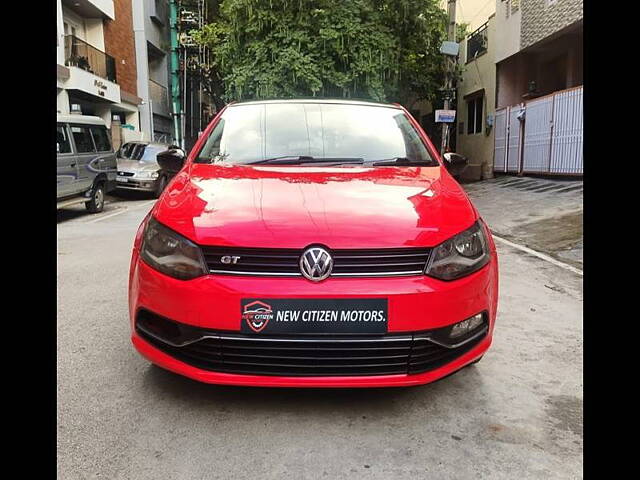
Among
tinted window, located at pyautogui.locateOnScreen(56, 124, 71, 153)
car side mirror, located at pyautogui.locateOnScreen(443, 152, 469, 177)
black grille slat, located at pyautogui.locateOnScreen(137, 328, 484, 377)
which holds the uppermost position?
tinted window, located at pyautogui.locateOnScreen(56, 124, 71, 153)

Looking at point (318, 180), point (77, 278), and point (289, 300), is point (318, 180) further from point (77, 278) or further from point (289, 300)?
point (77, 278)

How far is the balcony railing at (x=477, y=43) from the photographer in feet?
63.1

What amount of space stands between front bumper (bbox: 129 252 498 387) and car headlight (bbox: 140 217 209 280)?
3cm

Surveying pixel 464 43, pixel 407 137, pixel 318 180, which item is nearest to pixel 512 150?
pixel 464 43

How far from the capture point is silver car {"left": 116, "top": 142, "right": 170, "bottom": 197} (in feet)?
47.5

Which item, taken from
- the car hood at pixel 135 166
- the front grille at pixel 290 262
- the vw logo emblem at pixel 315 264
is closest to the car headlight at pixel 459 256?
the front grille at pixel 290 262

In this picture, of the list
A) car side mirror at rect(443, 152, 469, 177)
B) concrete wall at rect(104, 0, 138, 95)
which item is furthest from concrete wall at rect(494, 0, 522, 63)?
car side mirror at rect(443, 152, 469, 177)

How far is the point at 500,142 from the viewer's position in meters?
17.6

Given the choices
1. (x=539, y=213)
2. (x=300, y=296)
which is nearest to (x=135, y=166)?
(x=539, y=213)

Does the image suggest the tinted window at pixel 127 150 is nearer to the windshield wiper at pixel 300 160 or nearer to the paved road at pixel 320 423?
the paved road at pixel 320 423

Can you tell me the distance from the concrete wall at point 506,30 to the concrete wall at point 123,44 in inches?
543

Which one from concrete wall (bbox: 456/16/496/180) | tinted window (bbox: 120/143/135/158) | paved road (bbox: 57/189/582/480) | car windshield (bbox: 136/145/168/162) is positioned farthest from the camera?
concrete wall (bbox: 456/16/496/180)

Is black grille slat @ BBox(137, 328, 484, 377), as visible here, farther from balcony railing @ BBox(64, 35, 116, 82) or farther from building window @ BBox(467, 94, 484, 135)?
building window @ BBox(467, 94, 484, 135)
